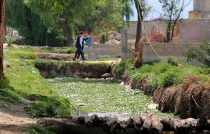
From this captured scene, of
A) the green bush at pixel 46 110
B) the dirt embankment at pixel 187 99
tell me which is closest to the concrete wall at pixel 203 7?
the dirt embankment at pixel 187 99

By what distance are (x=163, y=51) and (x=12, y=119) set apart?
14.6 m

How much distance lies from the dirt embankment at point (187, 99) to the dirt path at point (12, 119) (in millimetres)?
5443

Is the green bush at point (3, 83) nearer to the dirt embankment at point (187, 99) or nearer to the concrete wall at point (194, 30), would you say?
the dirt embankment at point (187, 99)

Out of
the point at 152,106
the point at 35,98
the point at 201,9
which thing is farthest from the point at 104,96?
the point at 201,9

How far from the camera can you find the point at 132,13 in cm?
4700

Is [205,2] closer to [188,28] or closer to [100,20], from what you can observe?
[188,28]

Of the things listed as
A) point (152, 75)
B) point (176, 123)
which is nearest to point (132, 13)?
point (152, 75)

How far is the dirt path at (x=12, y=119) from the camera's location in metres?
11.2

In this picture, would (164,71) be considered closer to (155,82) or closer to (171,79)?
(155,82)

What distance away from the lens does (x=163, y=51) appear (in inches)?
1033

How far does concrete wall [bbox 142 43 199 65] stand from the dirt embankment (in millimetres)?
5883

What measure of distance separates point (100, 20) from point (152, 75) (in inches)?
1245

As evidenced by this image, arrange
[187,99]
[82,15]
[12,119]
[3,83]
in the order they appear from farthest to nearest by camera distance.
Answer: [82,15] → [3,83] → [187,99] → [12,119]

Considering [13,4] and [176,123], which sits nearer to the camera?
[176,123]
